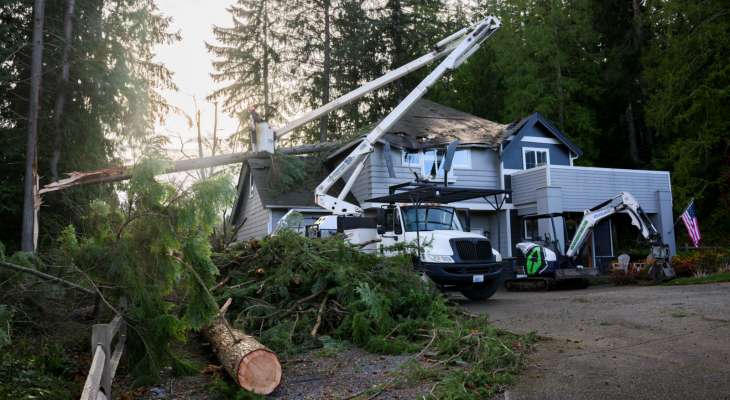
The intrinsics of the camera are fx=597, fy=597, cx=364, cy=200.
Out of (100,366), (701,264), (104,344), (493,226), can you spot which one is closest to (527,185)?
(493,226)

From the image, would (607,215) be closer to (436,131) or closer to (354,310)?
(436,131)

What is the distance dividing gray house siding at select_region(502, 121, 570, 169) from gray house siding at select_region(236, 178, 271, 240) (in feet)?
29.2

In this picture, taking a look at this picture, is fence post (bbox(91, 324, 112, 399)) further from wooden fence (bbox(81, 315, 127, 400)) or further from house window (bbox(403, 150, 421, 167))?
house window (bbox(403, 150, 421, 167))

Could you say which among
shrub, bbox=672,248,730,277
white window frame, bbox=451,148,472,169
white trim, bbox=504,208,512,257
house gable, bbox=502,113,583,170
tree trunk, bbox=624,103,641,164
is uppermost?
tree trunk, bbox=624,103,641,164

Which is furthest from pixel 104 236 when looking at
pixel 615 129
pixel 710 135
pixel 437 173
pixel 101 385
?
pixel 615 129

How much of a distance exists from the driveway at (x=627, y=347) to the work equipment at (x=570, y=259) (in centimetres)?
423

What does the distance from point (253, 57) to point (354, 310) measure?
27007mm

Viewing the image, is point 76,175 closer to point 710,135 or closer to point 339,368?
point 339,368

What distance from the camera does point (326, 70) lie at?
31.0 metres

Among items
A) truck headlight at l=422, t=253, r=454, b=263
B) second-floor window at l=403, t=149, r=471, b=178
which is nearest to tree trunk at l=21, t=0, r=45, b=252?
truck headlight at l=422, t=253, r=454, b=263

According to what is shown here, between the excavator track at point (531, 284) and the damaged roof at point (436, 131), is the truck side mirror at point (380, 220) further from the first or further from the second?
the damaged roof at point (436, 131)

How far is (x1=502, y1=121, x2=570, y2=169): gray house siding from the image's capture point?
21.9m

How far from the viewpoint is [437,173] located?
65.9ft

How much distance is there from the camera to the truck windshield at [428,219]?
12617 millimetres
